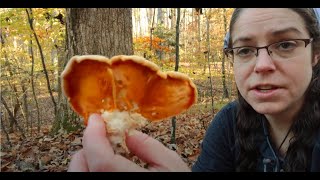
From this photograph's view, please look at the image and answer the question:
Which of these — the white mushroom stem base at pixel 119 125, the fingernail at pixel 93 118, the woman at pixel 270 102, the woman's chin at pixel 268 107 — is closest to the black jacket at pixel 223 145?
the woman at pixel 270 102

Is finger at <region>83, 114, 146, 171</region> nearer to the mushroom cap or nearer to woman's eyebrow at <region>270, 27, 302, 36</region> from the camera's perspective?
the mushroom cap

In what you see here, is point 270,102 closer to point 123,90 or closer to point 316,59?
point 316,59

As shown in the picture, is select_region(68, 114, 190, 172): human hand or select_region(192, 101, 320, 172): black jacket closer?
select_region(68, 114, 190, 172): human hand

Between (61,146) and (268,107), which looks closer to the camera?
(268,107)

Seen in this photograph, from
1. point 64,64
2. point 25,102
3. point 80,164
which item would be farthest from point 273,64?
point 25,102

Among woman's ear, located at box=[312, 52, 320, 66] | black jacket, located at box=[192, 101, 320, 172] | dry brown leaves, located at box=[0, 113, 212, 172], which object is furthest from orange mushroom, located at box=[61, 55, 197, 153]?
dry brown leaves, located at box=[0, 113, 212, 172]
